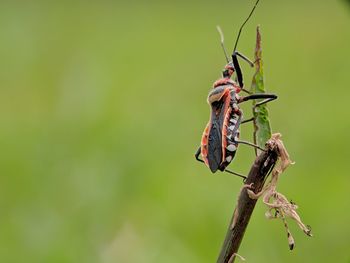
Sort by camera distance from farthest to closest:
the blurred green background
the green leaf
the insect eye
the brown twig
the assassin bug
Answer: the blurred green background < the insect eye < the assassin bug < the green leaf < the brown twig

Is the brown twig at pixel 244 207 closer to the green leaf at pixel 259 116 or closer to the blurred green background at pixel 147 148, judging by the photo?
Answer: the green leaf at pixel 259 116

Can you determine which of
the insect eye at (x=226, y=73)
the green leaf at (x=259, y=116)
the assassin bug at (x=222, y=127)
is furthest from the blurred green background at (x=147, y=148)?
the insect eye at (x=226, y=73)

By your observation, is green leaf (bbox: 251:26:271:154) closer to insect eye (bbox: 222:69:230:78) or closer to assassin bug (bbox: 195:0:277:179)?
assassin bug (bbox: 195:0:277:179)

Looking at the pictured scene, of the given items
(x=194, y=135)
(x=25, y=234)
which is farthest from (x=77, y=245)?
(x=194, y=135)

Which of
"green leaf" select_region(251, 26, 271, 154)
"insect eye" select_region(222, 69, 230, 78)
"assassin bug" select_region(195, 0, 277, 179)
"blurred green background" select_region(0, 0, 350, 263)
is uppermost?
"green leaf" select_region(251, 26, 271, 154)

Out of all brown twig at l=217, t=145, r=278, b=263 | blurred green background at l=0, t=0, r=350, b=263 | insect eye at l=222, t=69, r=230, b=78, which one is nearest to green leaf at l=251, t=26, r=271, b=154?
brown twig at l=217, t=145, r=278, b=263
